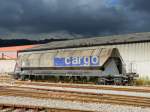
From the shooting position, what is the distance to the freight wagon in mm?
34812

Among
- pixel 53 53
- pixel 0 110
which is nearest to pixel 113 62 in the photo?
pixel 53 53

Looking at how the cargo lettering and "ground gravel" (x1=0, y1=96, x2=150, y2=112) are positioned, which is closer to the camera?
"ground gravel" (x1=0, y1=96, x2=150, y2=112)

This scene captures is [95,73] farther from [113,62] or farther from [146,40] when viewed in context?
[146,40]

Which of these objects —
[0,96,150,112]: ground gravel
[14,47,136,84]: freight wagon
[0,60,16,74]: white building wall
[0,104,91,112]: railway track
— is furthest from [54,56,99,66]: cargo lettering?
[0,60,16,74]: white building wall

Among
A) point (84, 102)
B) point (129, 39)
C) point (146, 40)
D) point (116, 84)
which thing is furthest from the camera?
point (129, 39)

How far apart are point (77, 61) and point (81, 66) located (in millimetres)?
916

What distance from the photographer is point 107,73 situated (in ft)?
115

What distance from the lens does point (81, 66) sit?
3653cm

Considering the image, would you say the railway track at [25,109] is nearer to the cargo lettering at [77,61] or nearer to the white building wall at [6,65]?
the cargo lettering at [77,61]

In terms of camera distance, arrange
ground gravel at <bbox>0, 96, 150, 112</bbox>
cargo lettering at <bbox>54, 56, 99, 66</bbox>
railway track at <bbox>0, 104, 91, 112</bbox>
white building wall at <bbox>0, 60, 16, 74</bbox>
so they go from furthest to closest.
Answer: white building wall at <bbox>0, 60, 16, 74</bbox>, cargo lettering at <bbox>54, 56, 99, 66</bbox>, ground gravel at <bbox>0, 96, 150, 112</bbox>, railway track at <bbox>0, 104, 91, 112</bbox>

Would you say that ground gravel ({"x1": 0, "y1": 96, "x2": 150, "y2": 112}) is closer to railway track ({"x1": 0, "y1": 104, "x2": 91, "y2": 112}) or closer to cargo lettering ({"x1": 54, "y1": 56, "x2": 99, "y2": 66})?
railway track ({"x1": 0, "y1": 104, "x2": 91, "y2": 112})

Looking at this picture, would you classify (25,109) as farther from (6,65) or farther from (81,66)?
(6,65)

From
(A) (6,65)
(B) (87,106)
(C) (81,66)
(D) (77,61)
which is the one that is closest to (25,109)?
(B) (87,106)

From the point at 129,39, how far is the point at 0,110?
27.7 metres
